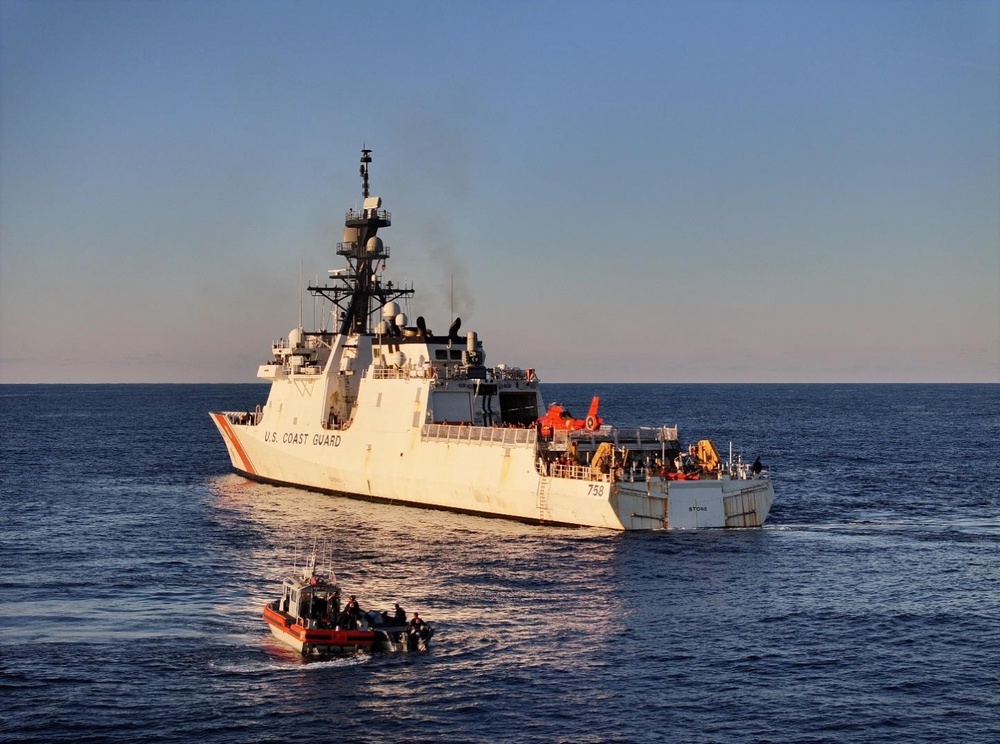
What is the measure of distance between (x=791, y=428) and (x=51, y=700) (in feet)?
357

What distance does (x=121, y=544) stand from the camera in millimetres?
45312

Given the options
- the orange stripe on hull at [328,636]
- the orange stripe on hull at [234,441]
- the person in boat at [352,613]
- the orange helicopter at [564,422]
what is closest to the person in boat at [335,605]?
the person in boat at [352,613]

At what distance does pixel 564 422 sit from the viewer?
1969 inches

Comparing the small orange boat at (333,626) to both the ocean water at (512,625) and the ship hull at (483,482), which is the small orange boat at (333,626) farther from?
the ship hull at (483,482)

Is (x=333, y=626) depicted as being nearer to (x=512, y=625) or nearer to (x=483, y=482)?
(x=512, y=625)

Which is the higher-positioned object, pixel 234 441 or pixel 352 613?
pixel 234 441

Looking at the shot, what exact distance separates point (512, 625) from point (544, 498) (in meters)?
14.9

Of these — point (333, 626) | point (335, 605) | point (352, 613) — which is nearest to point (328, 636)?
point (333, 626)

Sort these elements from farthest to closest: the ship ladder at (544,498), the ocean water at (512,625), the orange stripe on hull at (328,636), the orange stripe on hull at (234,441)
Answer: the orange stripe on hull at (234,441) < the ship ladder at (544,498) < the orange stripe on hull at (328,636) < the ocean water at (512,625)

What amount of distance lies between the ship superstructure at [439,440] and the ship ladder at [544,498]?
5 cm

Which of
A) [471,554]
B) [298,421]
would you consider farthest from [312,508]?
[471,554]

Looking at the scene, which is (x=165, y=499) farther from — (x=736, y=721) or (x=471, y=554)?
(x=736, y=721)

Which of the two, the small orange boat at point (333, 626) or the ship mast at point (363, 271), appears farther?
the ship mast at point (363, 271)

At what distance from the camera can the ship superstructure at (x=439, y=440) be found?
4506cm
